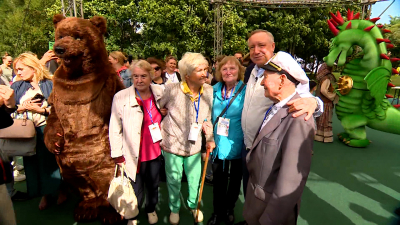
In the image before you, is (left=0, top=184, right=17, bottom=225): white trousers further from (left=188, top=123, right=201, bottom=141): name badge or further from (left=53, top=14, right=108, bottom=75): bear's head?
(left=188, top=123, right=201, bottom=141): name badge

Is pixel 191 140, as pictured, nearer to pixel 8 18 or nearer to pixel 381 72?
pixel 381 72

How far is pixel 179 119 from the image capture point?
234 centimetres

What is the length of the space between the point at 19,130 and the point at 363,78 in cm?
541

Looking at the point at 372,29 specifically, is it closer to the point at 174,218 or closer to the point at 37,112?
the point at 174,218

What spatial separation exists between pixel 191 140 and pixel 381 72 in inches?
150

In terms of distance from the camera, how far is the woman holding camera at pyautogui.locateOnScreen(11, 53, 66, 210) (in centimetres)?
258

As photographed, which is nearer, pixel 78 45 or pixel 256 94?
pixel 256 94

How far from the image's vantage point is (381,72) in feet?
13.5

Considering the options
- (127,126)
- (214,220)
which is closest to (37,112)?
(127,126)

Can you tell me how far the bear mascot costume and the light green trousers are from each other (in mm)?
610

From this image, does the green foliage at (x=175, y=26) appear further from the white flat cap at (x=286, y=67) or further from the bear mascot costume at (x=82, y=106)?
the white flat cap at (x=286, y=67)

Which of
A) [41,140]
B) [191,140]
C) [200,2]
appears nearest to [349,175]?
[191,140]

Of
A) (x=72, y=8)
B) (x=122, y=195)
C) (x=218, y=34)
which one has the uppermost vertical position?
(x=72, y=8)

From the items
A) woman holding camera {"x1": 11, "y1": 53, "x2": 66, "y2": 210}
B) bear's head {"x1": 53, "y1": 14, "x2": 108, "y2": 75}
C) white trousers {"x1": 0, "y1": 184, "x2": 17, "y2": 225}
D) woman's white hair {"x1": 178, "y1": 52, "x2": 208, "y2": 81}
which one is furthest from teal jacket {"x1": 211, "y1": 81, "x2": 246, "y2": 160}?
woman holding camera {"x1": 11, "y1": 53, "x2": 66, "y2": 210}
